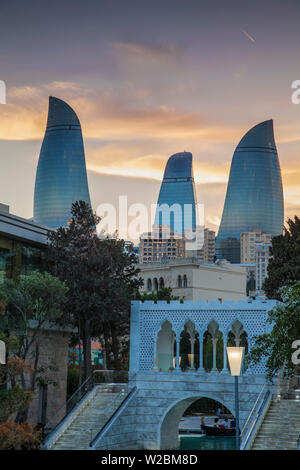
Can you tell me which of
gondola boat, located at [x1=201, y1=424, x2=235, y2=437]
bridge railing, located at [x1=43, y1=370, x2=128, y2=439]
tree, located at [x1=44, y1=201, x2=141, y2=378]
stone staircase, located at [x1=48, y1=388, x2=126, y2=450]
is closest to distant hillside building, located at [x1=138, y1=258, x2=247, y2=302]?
gondola boat, located at [x1=201, y1=424, x2=235, y2=437]

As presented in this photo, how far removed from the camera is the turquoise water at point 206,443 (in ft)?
112

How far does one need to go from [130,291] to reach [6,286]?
7508mm

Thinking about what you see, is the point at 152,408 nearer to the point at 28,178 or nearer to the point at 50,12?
the point at 50,12

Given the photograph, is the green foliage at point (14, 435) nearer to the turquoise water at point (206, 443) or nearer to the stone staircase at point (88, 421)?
the stone staircase at point (88, 421)

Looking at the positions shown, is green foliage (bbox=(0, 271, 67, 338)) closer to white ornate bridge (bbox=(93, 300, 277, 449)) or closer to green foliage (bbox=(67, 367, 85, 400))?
white ornate bridge (bbox=(93, 300, 277, 449))

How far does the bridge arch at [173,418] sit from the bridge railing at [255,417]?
1.55 meters

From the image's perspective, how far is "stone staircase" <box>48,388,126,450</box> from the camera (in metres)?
25.6

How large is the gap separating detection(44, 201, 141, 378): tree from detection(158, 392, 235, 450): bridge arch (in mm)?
4018

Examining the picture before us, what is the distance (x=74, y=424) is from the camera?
26453 mm

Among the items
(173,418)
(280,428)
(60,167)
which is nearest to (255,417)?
(280,428)

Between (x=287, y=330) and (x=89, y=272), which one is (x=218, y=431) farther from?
(x=287, y=330)


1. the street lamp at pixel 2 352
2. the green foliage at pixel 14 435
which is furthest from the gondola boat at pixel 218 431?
the green foliage at pixel 14 435

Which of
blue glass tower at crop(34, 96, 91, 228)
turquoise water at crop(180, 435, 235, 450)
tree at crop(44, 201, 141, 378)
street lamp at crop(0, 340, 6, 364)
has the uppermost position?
blue glass tower at crop(34, 96, 91, 228)
